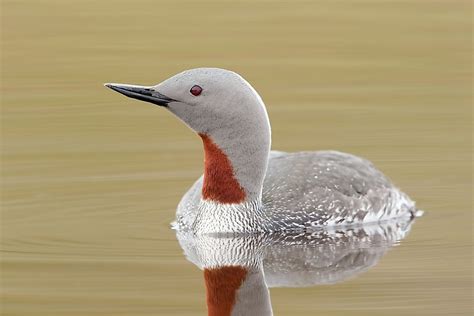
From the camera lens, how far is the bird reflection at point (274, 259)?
9.33 metres

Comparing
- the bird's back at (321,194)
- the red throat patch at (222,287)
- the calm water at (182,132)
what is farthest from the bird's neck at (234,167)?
the red throat patch at (222,287)

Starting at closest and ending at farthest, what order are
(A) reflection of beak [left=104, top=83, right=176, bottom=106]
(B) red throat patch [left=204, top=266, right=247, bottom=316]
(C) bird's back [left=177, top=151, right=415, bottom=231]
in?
1. (B) red throat patch [left=204, top=266, right=247, bottom=316]
2. (A) reflection of beak [left=104, top=83, right=176, bottom=106]
3. (C) bird's back [left=177, top=151, right=415, bottom=231]

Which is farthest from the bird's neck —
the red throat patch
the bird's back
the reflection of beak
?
the red throat patch

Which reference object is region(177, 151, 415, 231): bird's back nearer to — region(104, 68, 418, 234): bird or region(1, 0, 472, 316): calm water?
region(104, 68, 418, 234): bird

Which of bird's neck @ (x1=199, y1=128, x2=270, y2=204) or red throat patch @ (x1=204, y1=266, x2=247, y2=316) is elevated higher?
bird's neck @ (x1=199, y1=128, x2=270, y2=204)

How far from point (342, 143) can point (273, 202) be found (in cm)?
209

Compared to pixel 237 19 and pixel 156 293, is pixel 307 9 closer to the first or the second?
pixel 237 19

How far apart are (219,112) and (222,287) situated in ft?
5.07

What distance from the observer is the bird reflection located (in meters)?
9.33

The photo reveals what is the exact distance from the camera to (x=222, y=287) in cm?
949

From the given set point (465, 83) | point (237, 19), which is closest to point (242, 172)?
point (465, 83)

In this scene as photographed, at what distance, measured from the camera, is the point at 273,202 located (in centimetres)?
1113

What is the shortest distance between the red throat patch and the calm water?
0.28ft

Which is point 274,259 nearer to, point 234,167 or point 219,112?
point 234,167
